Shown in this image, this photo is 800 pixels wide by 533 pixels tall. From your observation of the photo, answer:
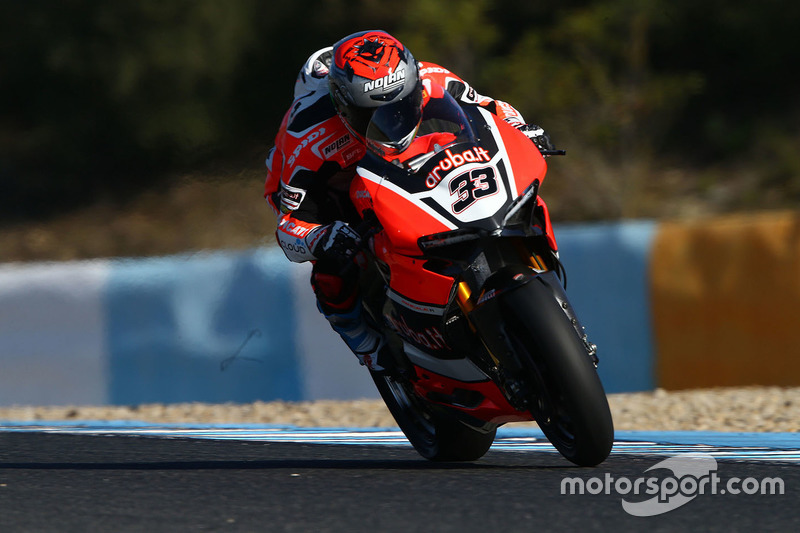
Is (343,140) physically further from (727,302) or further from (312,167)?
(727,302)

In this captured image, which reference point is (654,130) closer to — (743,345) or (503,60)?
(503,60)

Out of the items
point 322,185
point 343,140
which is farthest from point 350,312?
point 343,140

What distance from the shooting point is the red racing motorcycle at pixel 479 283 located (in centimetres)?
384

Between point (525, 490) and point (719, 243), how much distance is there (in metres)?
4.01

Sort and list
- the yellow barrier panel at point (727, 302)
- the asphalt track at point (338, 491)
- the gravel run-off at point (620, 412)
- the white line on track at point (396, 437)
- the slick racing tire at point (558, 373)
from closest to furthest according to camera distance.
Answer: the asphalt track at point (338, 491) < the slick racing tire at point (558, 373) < the white line on track at point (396, 437) < the gravel run-off at point (620, 412) < the yellow barrier panel at point (727, 302)

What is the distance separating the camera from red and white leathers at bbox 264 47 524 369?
4.69m

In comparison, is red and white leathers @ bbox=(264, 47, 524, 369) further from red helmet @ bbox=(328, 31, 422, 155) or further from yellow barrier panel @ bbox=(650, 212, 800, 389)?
yellow barrier panel @ bbox=(650, 212, 800, 389)

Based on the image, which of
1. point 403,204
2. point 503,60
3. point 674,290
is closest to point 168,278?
point 674,290

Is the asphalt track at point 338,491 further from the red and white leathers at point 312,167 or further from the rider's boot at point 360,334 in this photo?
the red and white leathers at point 312,167

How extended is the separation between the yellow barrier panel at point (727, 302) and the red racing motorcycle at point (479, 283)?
3243mm

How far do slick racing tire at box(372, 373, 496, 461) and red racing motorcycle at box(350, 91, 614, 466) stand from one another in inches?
10.0

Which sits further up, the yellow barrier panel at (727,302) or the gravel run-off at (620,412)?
the yellow barrier panel at (727,302)

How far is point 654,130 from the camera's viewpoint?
520 inches

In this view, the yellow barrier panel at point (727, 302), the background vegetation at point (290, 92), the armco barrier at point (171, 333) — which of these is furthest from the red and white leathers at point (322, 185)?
the background vegetation at point (290, 92)
